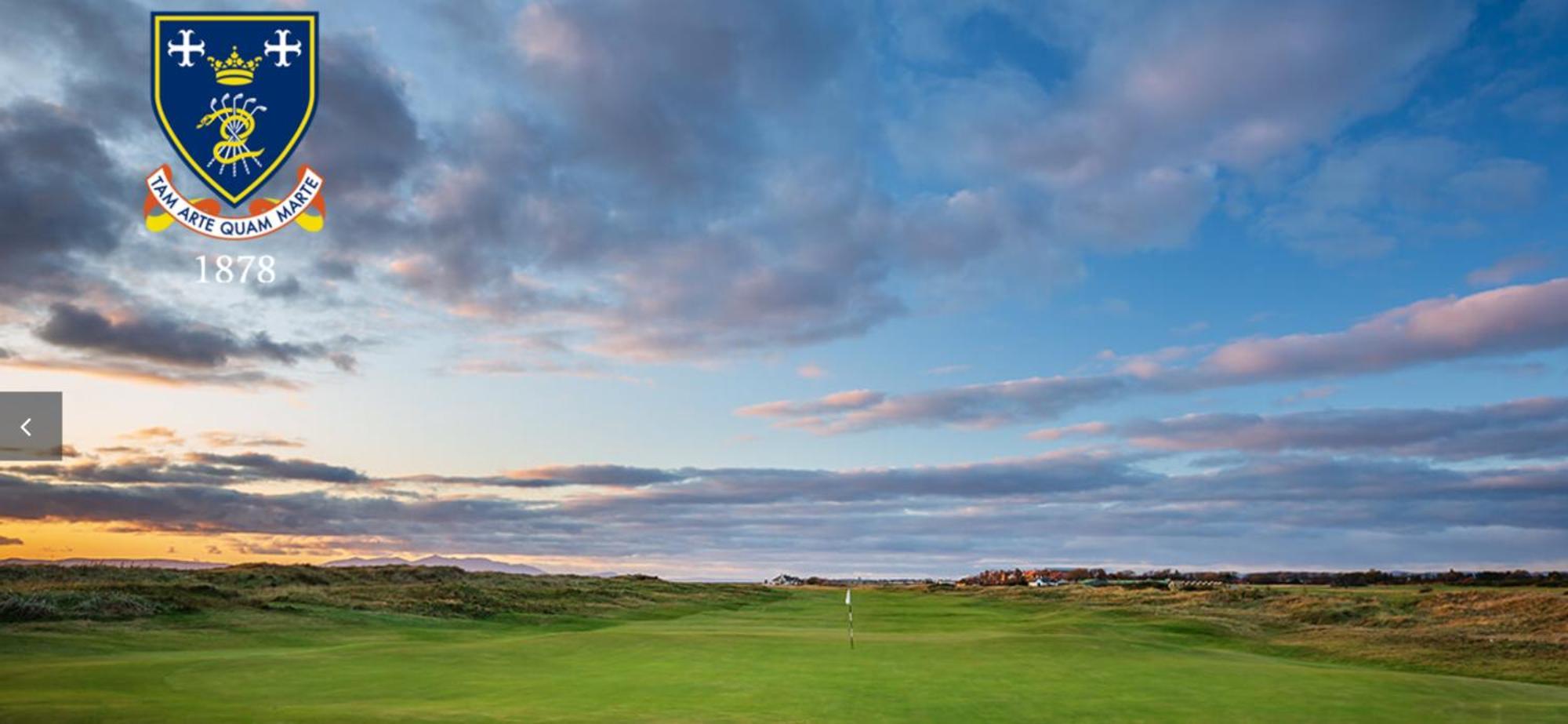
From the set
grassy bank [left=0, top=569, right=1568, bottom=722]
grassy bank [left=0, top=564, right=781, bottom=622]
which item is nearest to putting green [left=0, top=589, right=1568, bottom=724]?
grassy bank [left=0, top=569, right=1568, bottom=722]

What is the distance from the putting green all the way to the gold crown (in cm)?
1495

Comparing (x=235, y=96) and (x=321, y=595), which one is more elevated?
(x=235, y=96)

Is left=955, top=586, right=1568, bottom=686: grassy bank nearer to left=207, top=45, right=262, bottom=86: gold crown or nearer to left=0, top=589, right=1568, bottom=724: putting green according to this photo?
left=0, top=589, right=1568, bottom=724: putting green

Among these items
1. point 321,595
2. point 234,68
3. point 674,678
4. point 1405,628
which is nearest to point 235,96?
point 234,68

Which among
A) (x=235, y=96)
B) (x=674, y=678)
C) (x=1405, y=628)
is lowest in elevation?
(x=1405, y=628)

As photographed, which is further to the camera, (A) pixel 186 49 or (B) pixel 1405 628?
(B) pixel 1405 628

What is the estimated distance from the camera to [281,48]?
26141 mm

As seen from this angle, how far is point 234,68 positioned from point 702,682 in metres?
20.3

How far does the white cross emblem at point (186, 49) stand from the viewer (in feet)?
83.7

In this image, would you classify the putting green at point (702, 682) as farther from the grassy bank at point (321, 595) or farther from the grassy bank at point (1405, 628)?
the grassy bank at point (1405, 628)

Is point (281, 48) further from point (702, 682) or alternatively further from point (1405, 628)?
point (1405, 628)

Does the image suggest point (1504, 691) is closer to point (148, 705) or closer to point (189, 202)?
point (148, 705)

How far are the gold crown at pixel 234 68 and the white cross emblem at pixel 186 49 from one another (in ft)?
0.97

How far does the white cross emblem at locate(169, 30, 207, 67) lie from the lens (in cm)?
2552
